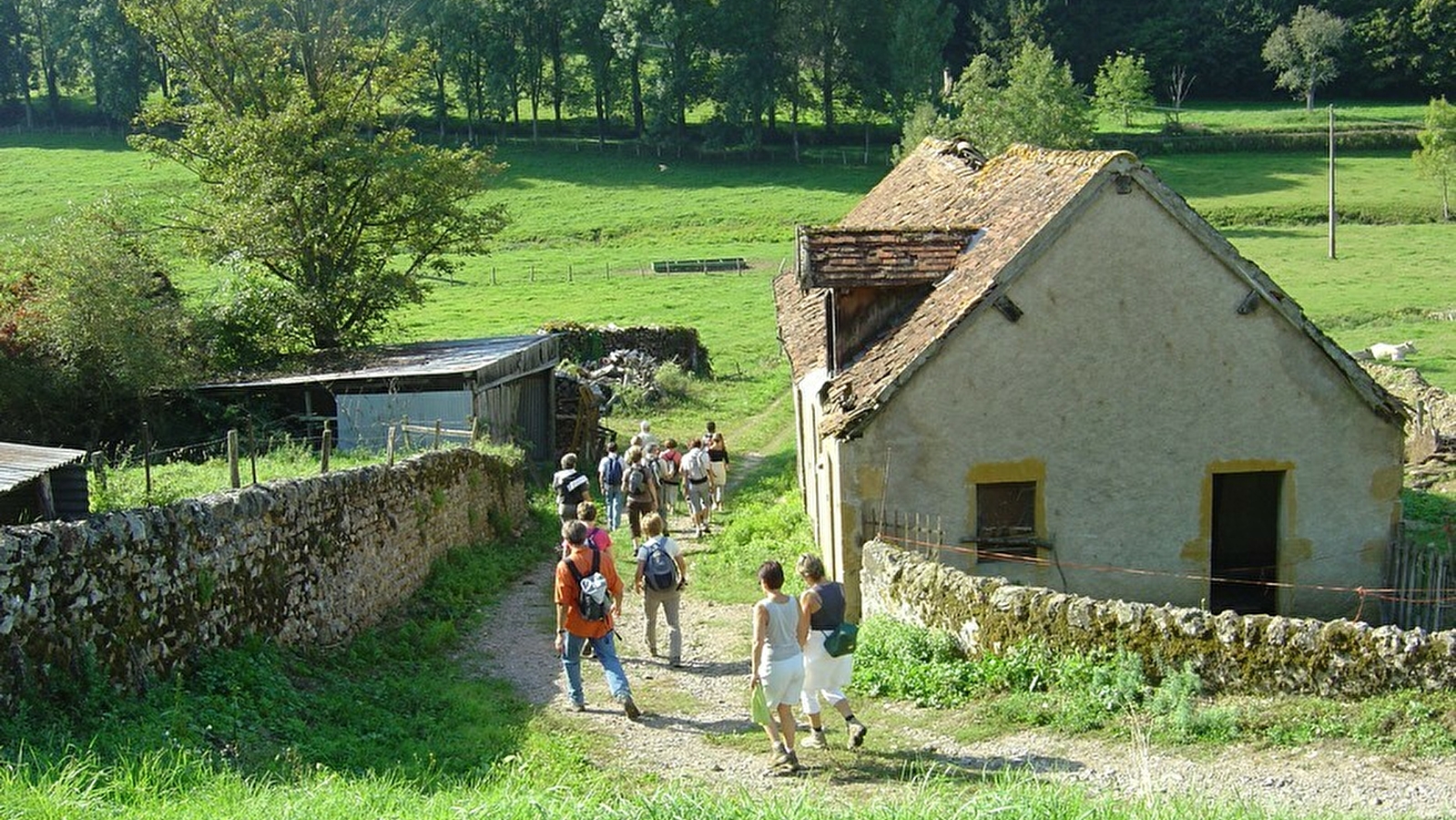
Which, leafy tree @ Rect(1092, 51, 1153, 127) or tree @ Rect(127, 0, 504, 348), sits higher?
leafy tree @ Rect(1092, 51, 1153, 127)

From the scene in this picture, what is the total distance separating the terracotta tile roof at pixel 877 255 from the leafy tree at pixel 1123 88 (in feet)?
247

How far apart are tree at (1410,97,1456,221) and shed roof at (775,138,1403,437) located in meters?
55.5

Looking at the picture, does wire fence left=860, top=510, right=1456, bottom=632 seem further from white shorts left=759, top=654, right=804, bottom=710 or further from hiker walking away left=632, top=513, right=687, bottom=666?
Answer: white shorts left=759, top=654, right=804, bottom=710

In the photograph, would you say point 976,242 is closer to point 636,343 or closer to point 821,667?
point 821,667

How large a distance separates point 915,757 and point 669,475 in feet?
41.0

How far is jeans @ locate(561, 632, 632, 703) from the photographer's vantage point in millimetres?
12781

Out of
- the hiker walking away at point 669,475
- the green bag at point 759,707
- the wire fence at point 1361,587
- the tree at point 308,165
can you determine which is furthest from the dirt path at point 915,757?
the tree at point 308,165

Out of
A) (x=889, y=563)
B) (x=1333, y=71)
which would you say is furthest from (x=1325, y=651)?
(x=1333, y=71)

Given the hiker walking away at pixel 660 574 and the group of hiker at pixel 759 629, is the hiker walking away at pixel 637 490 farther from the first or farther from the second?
the hiker walking away at pixel 660 574

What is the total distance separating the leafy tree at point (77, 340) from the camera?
2375cm

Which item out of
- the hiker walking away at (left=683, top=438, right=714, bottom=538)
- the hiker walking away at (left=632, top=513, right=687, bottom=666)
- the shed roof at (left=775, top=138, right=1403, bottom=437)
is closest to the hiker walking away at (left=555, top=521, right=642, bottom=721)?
the hiker walking away at (left=632, top=513, right=687, bottom=666)

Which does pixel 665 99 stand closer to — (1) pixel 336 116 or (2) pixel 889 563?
(1) pixel 336 116

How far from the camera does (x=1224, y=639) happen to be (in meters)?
11.8

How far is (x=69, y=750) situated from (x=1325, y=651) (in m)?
9.28
